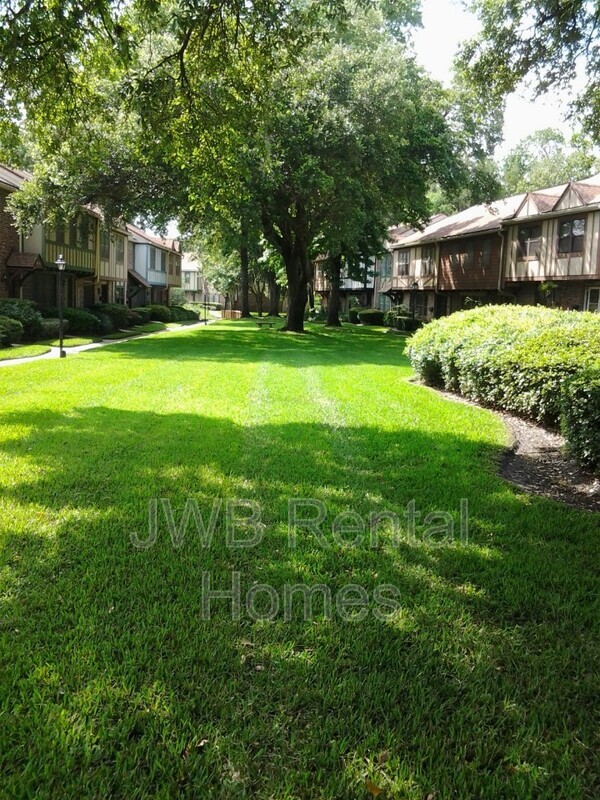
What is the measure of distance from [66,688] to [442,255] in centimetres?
3604

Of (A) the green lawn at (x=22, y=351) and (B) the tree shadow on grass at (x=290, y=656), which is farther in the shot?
(A) the green lawn at (x=22, y=351)

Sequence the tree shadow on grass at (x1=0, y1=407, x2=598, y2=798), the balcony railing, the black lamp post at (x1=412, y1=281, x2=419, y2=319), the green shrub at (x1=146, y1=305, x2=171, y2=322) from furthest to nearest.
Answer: the green shrub at (x1=146, y1=305, x2=171, y2=322), the black lamp post at (x1=412, y1=281, x2=419, y2=319), the balcony railing, the tree shadow on grass at (x1=0, y1=407, x2=598, y2=798)

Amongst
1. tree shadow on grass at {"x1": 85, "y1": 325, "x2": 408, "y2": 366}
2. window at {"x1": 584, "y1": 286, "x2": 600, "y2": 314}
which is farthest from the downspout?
tree shadow on grass at {"x1": 85, "y1": 325, "x2": 408, "y2": 366}

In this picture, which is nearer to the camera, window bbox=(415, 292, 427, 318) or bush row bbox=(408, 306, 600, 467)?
bush row bbox=(408, 306, 600, 467)

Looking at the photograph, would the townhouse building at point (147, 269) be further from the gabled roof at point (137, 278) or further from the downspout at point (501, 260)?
the downspout at point (501, 260)

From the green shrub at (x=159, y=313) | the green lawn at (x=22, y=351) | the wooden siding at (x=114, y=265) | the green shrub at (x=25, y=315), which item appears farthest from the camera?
the green shrub at (x=159, y=313)

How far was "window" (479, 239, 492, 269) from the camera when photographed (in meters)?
31.3

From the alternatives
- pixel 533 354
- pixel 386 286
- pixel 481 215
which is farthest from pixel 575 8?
pixel 386 286

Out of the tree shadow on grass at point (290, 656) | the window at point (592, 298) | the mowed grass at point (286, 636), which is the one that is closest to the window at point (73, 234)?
the window at point (592, 298)

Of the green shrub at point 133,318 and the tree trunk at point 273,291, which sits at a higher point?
the tree trunk at point 273,291

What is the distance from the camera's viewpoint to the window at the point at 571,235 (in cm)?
2509

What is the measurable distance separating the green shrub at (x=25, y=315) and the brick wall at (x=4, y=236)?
2.01m

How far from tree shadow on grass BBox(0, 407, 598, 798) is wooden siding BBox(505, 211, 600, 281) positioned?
Answer: 74.5 ft

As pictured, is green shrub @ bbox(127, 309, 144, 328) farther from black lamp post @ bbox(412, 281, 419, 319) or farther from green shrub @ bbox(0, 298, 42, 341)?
black lamp post @ bbox(412, 281, 419, 319)
